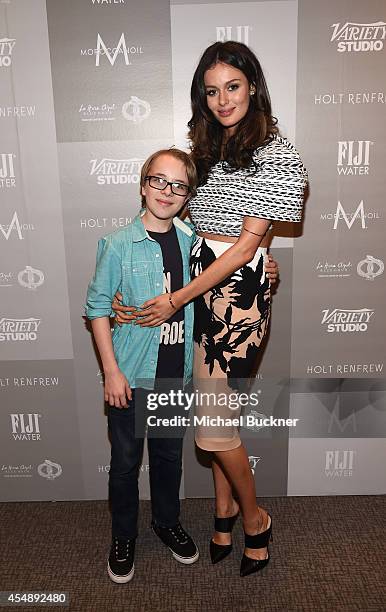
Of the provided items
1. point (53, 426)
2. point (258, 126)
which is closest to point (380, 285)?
point (258, 126)

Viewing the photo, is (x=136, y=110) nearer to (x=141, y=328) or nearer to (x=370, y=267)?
(x=141, y=328)

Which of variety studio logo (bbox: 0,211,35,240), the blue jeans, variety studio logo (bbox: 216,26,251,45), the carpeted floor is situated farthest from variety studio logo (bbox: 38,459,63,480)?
variety studio logo (bbox: 216,26,251,45)

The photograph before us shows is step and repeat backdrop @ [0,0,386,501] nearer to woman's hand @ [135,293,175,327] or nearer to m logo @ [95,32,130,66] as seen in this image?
m logo @ [95,32,130,66]

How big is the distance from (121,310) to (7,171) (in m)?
0.92

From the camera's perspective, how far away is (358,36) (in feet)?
7.45

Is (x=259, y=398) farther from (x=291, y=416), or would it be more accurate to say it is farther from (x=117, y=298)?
(x=117, y=298)

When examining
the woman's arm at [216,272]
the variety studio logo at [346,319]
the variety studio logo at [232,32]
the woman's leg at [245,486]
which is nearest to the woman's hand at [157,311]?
the woman's arm at [216,272]

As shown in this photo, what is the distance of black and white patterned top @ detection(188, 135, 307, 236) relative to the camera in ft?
6.00

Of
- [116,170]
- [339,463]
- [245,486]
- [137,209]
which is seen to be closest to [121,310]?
[137,209]

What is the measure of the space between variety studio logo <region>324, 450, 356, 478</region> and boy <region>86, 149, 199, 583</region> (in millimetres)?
858

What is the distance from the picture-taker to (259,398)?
106 inches

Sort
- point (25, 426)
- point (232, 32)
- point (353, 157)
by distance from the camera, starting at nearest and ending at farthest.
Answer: point (232, 32) → point (353, 157) → point (25, 426)

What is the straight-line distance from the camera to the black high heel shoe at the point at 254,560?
2188mm

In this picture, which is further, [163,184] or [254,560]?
[254,560]
